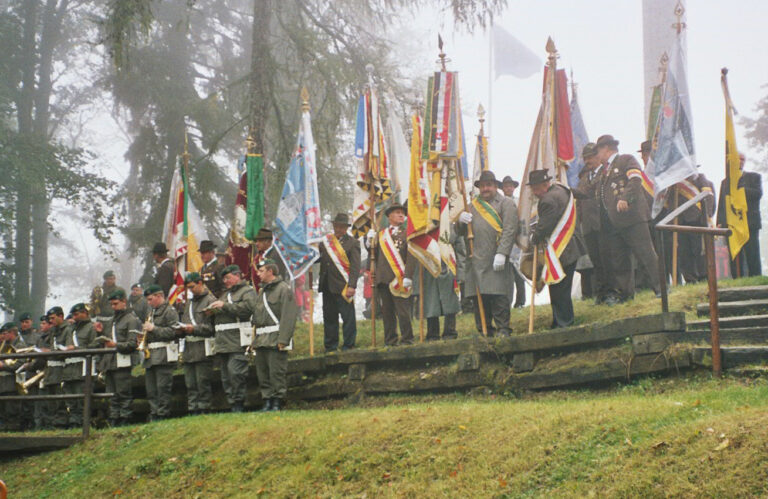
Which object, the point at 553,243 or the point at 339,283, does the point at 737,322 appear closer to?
the point at 553,243

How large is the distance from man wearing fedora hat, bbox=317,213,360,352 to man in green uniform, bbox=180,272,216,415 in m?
1.68

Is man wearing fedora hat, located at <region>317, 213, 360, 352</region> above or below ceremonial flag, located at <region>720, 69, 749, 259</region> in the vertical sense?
below

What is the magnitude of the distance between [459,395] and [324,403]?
2.08m

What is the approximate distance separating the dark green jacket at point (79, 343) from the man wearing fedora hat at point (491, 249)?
6.49 metres

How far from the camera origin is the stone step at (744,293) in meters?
9.41

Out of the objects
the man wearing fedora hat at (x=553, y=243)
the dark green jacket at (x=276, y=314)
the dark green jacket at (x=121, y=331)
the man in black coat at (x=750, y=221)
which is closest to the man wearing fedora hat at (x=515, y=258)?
the man wearing fedora hat at (x=553, y=243)

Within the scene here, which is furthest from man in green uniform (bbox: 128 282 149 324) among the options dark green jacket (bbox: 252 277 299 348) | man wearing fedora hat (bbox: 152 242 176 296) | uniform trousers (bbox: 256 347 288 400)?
uniform trousers (bbox: 256 347 288 400)

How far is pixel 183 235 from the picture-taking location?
47.0ft

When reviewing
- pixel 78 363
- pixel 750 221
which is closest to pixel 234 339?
pixel 78 363

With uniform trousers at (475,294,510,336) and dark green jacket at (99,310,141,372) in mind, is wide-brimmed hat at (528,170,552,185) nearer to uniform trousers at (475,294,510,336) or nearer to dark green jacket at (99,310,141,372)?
uniform trousers at (475,294,510,336)

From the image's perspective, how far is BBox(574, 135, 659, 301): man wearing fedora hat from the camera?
33.4 ft

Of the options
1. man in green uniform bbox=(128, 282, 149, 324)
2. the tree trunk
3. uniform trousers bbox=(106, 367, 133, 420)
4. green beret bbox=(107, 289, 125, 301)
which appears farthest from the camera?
the tree trunk

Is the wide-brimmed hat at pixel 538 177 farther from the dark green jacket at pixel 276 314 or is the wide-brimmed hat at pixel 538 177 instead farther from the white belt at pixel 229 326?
the white belt at pixel 229 326

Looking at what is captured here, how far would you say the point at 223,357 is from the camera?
10.8 meters
